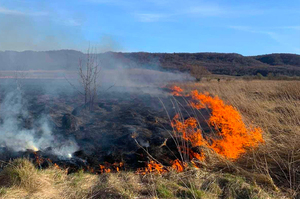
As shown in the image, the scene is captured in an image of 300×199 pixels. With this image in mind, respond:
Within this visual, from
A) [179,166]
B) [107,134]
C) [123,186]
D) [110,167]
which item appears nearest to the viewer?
[123,186]

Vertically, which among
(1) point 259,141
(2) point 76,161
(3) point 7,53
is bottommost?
(2) point 76,161

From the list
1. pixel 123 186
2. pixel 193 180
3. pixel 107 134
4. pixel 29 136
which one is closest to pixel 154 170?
pixel 193 180

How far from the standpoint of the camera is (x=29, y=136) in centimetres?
634

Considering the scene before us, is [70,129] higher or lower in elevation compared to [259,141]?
lower

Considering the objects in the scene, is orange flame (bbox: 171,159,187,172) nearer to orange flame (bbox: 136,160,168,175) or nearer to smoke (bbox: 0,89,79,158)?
orange flame (bbox: 136,160,168,175)

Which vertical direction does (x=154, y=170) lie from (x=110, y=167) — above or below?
above

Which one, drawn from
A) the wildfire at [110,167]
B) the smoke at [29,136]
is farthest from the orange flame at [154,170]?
the smoke at [29,136]

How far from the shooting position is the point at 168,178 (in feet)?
13.3

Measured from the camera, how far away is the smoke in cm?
576

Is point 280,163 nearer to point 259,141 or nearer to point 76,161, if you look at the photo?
point 259,141

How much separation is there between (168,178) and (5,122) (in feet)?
17.3

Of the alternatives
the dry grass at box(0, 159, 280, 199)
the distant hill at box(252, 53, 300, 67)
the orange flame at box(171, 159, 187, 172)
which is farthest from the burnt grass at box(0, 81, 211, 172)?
the distant hill at box(252, 53, 300, 67)

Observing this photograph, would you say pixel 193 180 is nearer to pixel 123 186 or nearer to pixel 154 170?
pixel 154 170

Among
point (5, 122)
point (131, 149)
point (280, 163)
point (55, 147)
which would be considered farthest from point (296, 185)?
point (5, 122)
